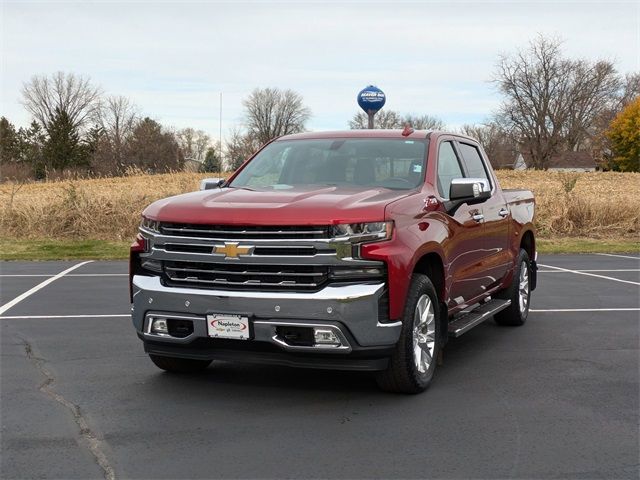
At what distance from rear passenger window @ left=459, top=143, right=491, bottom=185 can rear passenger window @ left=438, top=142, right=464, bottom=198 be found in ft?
0.96

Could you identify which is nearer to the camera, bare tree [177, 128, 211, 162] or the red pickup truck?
the red pickup truck

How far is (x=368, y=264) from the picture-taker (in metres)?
5.18

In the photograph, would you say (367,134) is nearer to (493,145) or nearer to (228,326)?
(228,326)

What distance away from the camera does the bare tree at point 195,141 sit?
312 feet

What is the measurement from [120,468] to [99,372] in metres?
2.30

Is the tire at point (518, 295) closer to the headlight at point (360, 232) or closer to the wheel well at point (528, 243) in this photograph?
the wheel well at point (528, 243)

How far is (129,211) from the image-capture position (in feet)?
66.5

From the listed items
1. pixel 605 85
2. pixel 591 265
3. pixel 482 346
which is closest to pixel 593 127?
pixel 605 85

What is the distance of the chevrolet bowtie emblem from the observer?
207 inches

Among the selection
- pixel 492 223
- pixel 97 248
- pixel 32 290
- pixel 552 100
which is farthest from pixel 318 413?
pixel 552 100

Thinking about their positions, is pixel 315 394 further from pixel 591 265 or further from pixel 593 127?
pixel 593 127

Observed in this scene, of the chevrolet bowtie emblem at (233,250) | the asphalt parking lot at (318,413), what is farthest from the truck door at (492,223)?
the chevrolet bowtie emblem at (233,250)

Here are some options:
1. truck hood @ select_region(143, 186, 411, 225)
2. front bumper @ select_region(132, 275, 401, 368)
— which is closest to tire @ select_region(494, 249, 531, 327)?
truck hood @ select_region(143, 186, 411, 225)

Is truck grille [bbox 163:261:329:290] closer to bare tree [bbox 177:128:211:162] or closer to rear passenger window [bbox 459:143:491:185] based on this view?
rear passenger window [bbox 459:143:491:185]
